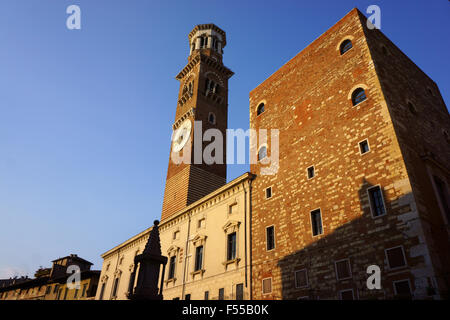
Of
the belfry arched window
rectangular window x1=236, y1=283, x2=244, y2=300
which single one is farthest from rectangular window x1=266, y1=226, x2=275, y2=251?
the belfry arched window

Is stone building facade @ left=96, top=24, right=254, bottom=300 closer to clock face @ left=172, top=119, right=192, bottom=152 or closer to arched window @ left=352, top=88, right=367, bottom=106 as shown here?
clock face @ left=172, top=119, right=192, bottom=152

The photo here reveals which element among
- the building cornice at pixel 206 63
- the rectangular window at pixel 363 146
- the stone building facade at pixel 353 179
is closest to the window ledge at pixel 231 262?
the stone building facade at pixel 353 179

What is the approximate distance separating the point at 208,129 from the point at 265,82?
44.4 ft

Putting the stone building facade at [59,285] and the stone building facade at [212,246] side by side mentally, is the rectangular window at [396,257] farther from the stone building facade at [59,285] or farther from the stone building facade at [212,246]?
the stone building facade at [59,285]

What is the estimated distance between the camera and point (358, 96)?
16.3 m

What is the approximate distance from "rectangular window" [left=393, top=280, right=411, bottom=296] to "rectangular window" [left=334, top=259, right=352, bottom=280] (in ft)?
6.09

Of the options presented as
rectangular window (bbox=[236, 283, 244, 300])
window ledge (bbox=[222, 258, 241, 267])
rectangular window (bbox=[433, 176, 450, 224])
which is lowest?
rectangular window (bbox=[236, 283, 244, 300])

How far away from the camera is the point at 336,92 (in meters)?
17.4

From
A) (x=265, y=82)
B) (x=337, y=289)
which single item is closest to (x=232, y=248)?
(x=337, y=289)

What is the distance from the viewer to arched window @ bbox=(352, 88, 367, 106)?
16.1m

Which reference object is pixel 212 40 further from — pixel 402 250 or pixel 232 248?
pixel 402 250

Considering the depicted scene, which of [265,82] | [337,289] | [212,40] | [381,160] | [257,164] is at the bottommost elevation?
[337,289]

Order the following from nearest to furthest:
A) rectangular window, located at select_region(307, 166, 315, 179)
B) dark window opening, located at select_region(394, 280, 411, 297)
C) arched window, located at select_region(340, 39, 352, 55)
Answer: dark window opening, located at select_region(394, 280, 411, 297) < rectangular window, located at select_region(307, 166, 315, 179) < arched window, located at select_region(340, 39, 352, 55)

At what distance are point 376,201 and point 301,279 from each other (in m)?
5.04
